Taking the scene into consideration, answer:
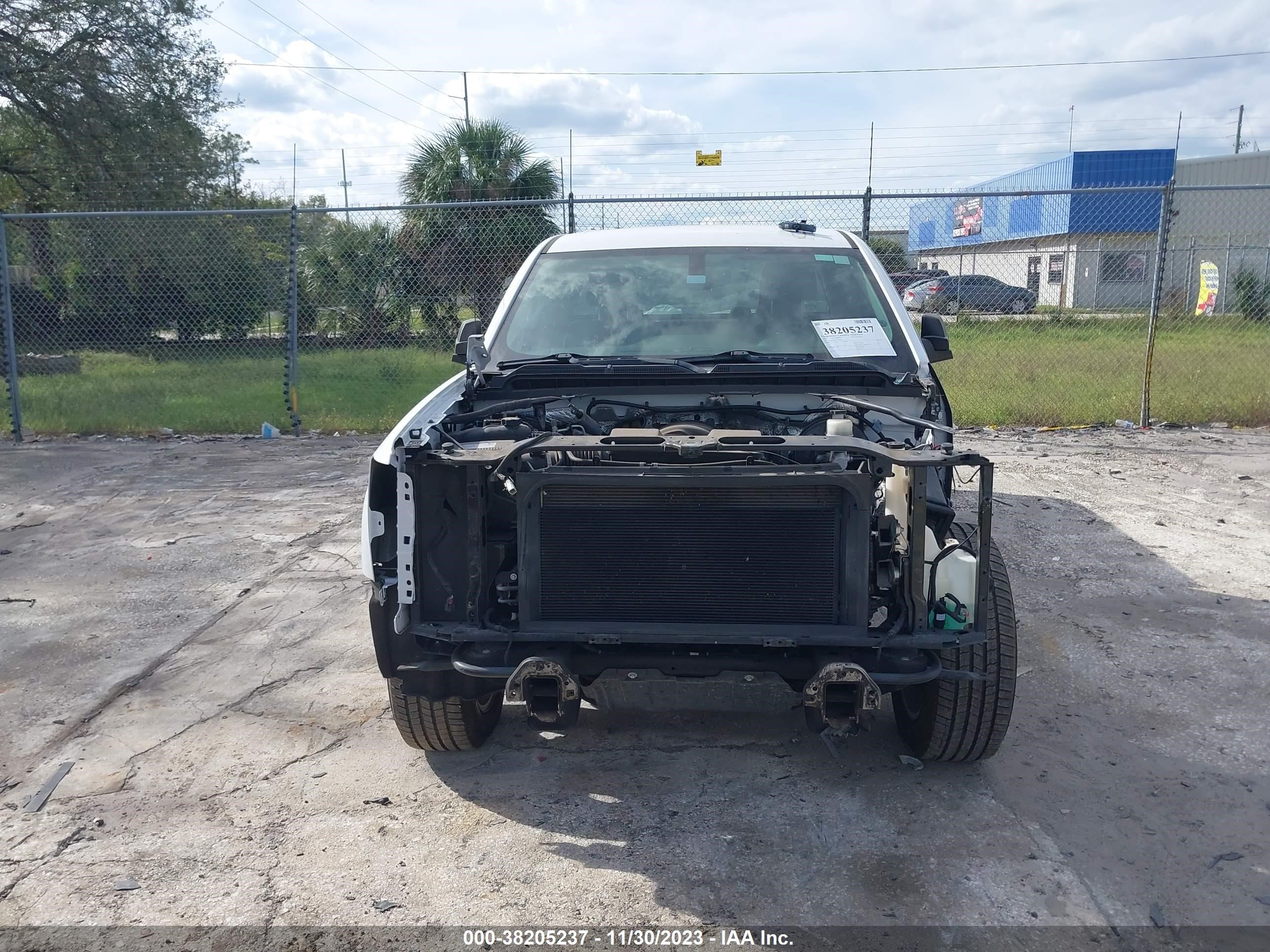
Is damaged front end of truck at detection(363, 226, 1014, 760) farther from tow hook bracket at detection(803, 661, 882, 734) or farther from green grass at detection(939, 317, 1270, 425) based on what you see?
green grass at detection(939, 317, 1270, 425)

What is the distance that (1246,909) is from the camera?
2.69 m

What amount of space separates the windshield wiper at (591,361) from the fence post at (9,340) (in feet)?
26.6

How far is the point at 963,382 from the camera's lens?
37.1ft

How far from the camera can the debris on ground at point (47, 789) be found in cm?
334

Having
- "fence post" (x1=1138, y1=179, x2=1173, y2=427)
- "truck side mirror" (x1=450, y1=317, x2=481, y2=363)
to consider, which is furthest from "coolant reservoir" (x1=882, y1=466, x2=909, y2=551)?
"fence post" (x1=1138, y1=179, x2=1173, y2=427)

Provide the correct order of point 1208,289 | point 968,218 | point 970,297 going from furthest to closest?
point 968,218 < point 1208,289 < point 970,297

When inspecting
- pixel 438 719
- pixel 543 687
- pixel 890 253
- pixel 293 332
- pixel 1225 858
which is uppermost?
pixel 890 253

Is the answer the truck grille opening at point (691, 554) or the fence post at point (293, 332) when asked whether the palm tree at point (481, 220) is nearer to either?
the fence post at point (293, 332)

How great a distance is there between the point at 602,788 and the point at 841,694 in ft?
3.19

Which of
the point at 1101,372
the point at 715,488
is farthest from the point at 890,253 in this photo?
the point at 715,488

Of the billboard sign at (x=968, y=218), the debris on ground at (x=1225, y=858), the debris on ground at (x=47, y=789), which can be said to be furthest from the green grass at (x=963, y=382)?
the billboard sign at (x=968, y=218)

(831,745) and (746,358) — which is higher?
(746,358)

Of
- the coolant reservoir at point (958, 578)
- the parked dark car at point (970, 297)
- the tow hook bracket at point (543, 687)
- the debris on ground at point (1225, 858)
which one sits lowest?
the debris on ground at point (1225, 858)

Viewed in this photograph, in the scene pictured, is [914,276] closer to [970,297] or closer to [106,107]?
[970,297]
